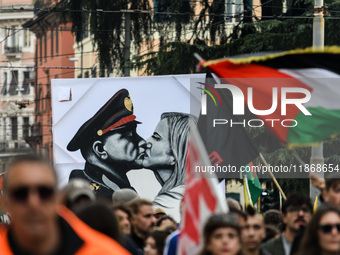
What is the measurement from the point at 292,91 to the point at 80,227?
19.9 ft

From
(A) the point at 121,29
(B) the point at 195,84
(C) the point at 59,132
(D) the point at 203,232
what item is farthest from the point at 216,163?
(A) the point at 121,29

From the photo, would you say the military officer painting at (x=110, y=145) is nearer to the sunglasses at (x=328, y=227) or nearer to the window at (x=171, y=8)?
the sunglasses at (x=328, y=227)

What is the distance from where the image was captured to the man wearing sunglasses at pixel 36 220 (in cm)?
→ 309

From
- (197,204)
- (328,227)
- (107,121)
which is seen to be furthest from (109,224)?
(107,121)

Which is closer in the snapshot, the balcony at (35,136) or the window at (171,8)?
the window at (171,8)

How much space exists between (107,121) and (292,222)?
294 inches

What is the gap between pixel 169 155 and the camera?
13.9 m

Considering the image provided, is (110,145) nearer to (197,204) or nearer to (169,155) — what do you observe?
(169,155)

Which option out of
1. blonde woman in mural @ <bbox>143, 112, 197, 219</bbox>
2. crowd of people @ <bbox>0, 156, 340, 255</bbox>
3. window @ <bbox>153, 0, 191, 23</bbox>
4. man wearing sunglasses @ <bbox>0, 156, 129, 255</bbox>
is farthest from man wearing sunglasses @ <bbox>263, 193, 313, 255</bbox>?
window @ <bbox>153, 0, 191, 23</bbox>

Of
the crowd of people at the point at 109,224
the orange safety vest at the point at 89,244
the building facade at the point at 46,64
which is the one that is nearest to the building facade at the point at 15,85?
the building facade at the point at 46,64

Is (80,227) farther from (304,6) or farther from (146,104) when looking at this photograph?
(304,6)

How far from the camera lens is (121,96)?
46.5 feet

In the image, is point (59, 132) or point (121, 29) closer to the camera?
point (59, 132)

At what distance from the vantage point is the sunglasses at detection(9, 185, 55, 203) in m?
3.12
